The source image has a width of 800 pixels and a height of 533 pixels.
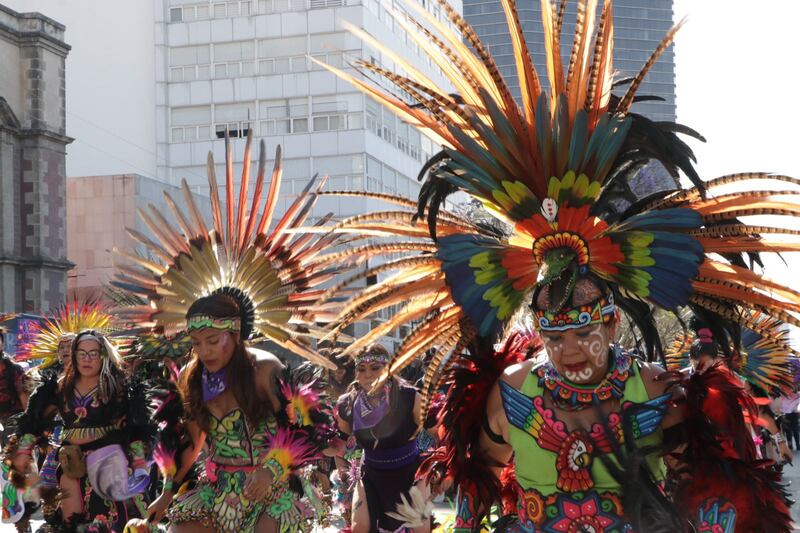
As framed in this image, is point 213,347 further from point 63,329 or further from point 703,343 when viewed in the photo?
point 63,329

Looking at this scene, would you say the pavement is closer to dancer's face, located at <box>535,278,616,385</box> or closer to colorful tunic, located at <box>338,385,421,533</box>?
colorful tunic, located at <box>338,385,421,533</box>

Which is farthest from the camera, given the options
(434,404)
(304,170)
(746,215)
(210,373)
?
(304,170)

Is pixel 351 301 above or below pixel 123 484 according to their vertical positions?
above

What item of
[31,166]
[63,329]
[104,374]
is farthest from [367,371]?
[31,166]

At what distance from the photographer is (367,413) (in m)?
9.56

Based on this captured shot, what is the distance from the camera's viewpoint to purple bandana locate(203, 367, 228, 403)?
7090 millimetres

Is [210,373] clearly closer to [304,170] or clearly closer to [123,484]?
[123,484]

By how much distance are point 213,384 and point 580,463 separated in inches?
114

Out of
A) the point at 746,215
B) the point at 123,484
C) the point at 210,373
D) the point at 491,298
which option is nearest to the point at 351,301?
Result: the point at 491,298

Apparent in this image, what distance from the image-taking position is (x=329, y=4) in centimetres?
5297

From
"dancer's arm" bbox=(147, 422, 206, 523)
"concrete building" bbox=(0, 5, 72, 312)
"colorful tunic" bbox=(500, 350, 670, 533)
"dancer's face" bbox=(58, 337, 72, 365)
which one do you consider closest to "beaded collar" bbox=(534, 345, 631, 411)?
"colorful tunic" bbox=(500, 350, 670, 533)

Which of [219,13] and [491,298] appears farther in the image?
[219,13]

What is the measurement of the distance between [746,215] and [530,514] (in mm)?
1417

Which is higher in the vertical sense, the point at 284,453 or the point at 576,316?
the point at 576,316
